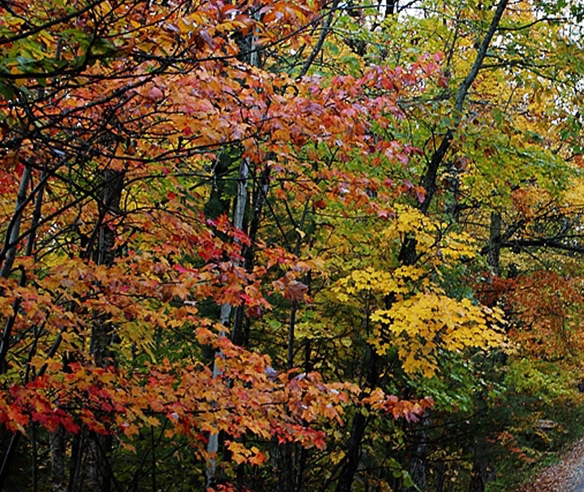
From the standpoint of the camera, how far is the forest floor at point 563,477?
13.0 meters

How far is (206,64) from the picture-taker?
12.4 feet

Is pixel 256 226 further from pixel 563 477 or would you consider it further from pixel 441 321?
pixel 563 477

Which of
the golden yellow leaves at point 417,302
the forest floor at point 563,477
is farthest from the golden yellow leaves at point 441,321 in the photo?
the forest floor at point 563,477

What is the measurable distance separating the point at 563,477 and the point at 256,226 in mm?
12209

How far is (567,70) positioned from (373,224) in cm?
→ 315

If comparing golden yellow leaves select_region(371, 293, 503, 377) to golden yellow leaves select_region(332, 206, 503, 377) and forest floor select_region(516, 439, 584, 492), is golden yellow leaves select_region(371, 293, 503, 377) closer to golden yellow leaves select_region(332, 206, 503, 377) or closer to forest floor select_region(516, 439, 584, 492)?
golden yellow leaves select_region(332, 206, 503, 377)

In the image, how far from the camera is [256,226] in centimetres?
670

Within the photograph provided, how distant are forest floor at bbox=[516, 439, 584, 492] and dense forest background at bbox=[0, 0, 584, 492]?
1400 millimetres

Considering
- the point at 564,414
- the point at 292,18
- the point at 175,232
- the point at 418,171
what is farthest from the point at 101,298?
the point at 564,414

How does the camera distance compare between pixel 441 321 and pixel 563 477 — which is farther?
pixel 563 477

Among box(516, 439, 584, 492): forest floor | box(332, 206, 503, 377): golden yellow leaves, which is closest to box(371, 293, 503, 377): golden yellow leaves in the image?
box(332, 206, 503, 377): golden yellow leaves

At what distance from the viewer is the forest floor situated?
1301cm

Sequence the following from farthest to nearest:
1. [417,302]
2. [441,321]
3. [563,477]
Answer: [563,477], [417,302], [441,321]

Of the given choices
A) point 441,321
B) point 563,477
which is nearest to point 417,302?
point 441,321
